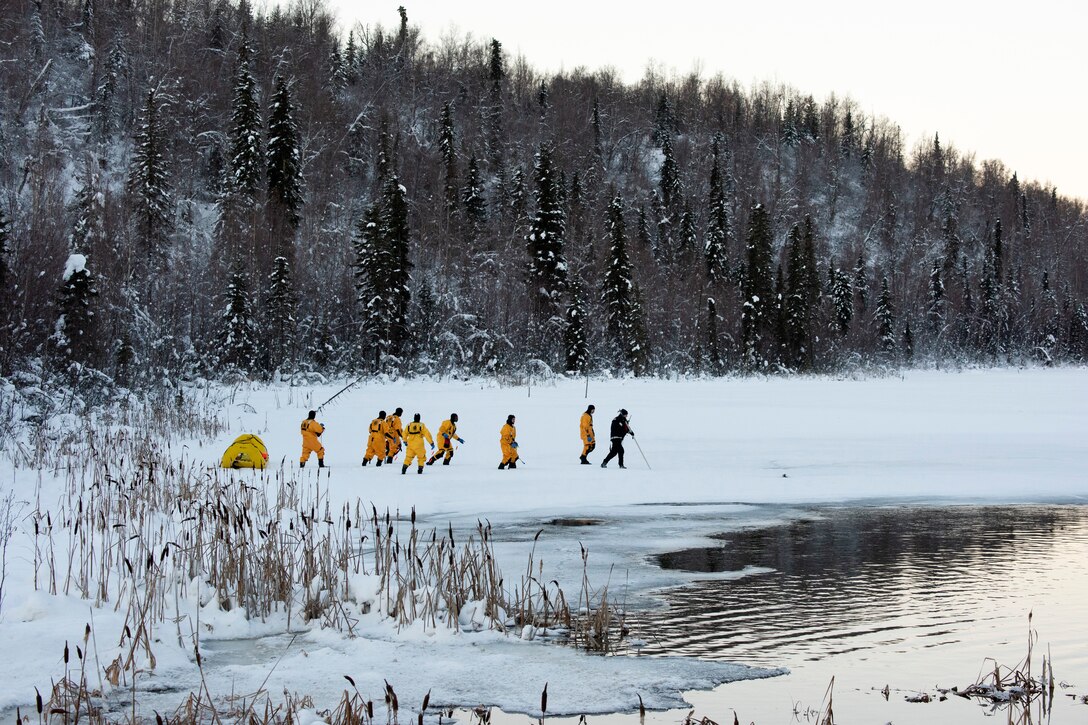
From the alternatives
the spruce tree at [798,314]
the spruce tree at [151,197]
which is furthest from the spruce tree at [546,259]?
the spruce tree at [151,197]

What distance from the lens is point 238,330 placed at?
42.6m

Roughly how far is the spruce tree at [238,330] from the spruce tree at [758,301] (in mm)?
32328

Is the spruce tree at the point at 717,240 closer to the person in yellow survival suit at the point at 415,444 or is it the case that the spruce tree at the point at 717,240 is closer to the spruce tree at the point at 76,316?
Answer: the spruce tree at the point at 76,316

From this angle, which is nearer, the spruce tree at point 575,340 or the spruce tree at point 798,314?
the spruce tree at point 575,340

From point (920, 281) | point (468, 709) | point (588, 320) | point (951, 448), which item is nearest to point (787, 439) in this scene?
point (951, 448)

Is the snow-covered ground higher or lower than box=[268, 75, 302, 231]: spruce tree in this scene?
lower

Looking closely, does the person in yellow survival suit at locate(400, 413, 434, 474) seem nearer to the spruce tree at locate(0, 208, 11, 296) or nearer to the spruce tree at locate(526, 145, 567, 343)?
the spruce tree at locate(0, 208, 11, 296)

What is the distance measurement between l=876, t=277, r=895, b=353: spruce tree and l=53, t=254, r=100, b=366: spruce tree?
5896 centimetres

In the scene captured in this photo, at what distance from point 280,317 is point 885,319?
49119 mm

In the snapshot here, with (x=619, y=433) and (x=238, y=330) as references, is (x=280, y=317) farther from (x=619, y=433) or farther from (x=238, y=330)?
(x=619, y=433)

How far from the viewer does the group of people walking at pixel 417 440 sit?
1756 centimetres

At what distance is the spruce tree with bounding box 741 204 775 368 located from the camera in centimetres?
6112

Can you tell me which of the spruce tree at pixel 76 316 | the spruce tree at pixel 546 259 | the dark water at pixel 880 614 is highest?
the spruce tree at pixel 546 259

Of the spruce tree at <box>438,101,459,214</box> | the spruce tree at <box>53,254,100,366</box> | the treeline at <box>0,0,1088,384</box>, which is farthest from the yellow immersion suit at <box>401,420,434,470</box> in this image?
the spruce tree at <box>438,101,459,214</box>
